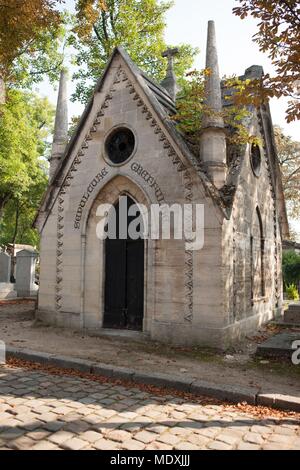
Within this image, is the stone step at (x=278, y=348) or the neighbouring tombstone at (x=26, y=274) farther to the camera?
the neighbouring tombstone at (x=26, y=274)

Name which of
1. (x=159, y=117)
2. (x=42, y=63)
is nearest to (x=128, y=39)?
(x=42, y=63)

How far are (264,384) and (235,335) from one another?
303 centimetres

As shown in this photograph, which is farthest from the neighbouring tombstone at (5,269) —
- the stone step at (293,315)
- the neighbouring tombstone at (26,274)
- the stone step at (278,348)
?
the stone step at (278,348)

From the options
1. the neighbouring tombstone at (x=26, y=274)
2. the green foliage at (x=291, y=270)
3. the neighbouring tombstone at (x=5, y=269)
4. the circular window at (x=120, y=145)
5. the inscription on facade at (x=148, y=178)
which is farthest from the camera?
the green foliage at (x=291, y=270)

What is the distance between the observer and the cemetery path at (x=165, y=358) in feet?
20.2

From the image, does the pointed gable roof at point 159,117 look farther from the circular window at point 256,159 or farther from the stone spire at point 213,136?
the circular window at point 256,159

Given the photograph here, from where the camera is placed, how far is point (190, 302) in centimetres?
855

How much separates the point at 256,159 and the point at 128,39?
11.4 m

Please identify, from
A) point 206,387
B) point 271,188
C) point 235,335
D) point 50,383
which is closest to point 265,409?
point 206,387

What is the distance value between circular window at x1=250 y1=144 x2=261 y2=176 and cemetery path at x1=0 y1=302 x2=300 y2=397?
5.57 meters

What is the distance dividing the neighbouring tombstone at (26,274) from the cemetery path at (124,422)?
1456 cm

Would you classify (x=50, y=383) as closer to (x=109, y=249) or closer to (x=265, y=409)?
(x=265, y=409)

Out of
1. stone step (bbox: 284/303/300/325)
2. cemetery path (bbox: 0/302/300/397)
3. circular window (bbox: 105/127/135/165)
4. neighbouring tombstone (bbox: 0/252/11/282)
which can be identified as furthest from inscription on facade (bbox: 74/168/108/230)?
neighbouring tombstone (bbox: 0/252/11/282)

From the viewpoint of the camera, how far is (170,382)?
5.84 m
